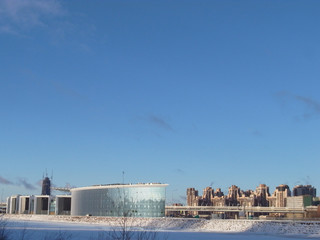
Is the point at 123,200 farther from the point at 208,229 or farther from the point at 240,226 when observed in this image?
the point at 240,226

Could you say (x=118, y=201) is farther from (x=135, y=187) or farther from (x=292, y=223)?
(x=292, y=223)

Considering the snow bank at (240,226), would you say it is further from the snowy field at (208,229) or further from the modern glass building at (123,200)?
the modern glass building at (123,200)

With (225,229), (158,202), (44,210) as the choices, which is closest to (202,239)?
(225,229)

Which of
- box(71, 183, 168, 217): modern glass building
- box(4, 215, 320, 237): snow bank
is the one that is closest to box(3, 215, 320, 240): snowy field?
box(4, 215, 320, 237): snow bank

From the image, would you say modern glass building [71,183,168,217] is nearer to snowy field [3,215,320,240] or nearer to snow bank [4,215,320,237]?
snow bank [4,215,320,237]

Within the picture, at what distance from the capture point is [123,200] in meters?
123

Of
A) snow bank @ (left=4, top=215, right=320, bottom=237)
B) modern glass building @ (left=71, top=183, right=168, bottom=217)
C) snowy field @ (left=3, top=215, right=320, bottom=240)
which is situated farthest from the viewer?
modern glass building @ (left=71, top=183, right=168, bottom=217)

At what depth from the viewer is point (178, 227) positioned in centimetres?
9094

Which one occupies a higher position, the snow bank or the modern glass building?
the modern glass building

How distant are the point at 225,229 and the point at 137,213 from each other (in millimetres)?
41240

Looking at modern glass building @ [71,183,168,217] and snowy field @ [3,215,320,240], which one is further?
modern glass building @ [71,183,168,217]

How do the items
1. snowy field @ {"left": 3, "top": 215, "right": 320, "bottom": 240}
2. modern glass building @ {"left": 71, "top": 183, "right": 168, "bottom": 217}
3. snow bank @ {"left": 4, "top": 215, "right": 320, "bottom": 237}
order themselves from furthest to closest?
1. modern glass building @ {"left": 71, "top": 183, "right": 168, "bottom": 217}
2. snow bank @ {"left": 4, "top": 215, "right": 320, "bottom": 237}
3. snowy field @ {"left": 3, "top": 215, "right": 320, "bottom": 240}

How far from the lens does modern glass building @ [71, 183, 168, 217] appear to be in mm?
118250

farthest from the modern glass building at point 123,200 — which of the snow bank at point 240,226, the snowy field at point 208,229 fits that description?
the snowy field at point 208,229
